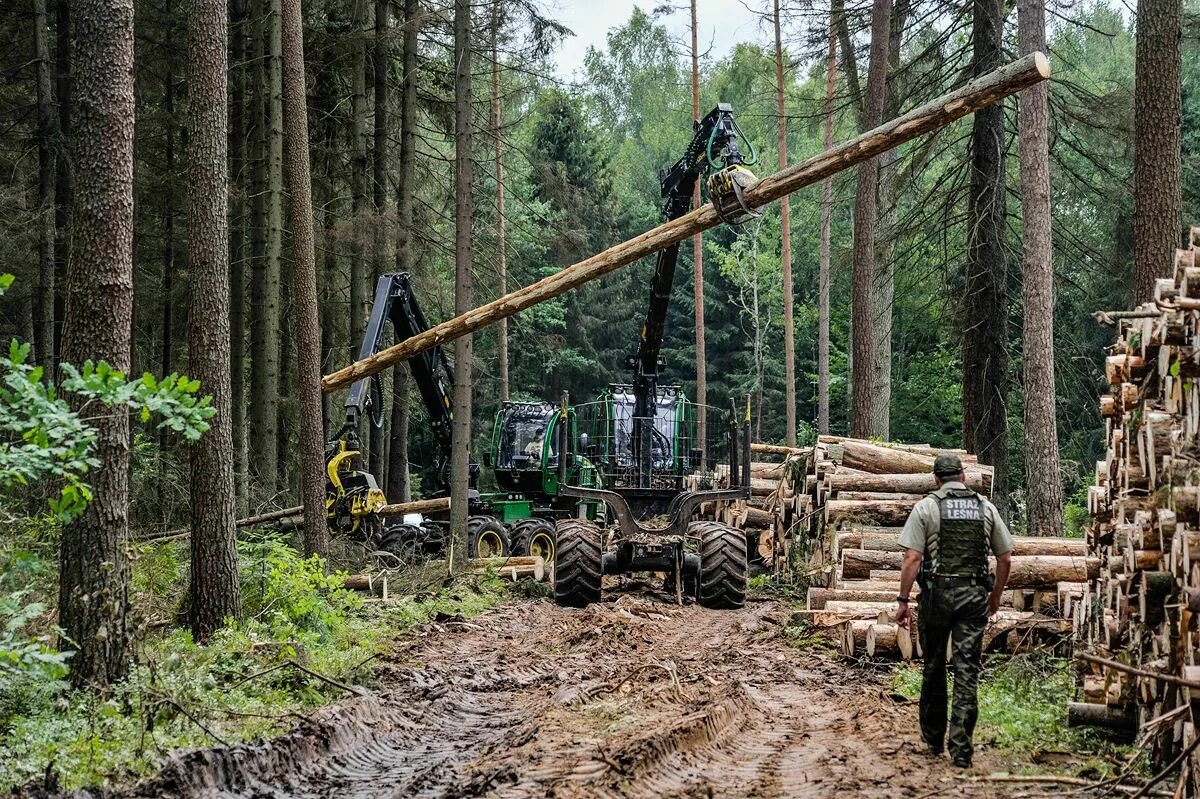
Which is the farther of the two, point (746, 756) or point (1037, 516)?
point (1037, 516)

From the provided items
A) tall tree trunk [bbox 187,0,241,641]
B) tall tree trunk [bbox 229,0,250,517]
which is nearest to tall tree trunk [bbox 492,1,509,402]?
tall tree trunk [bbox 229,0,250,517]

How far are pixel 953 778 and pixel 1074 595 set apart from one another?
12.7ft

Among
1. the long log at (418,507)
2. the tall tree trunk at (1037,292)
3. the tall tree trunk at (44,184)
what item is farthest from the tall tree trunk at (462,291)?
the tall tree trunk at (1037,292)

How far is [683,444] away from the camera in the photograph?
18.0 meters

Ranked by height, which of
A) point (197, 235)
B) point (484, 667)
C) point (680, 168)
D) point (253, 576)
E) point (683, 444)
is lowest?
point (484, 667)

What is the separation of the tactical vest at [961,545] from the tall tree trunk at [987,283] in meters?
10.3

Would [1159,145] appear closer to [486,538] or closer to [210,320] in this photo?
[210,320]

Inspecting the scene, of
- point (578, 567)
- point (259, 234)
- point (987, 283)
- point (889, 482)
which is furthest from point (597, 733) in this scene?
point (259, 234)

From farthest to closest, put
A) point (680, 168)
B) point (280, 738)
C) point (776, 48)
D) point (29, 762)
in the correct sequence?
1. point (776, 48)
2. point (680, 168)
3. point (280, 738)
4. point (29, 762)

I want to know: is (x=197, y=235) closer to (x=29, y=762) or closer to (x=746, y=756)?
(x=29, y=762)

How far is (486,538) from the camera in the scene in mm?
19516

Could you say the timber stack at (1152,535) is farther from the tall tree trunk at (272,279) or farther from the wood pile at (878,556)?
the tall tree trunk at (272,279)

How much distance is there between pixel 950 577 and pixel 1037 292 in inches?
335

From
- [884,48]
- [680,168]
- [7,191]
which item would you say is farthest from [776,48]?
[7,191]
